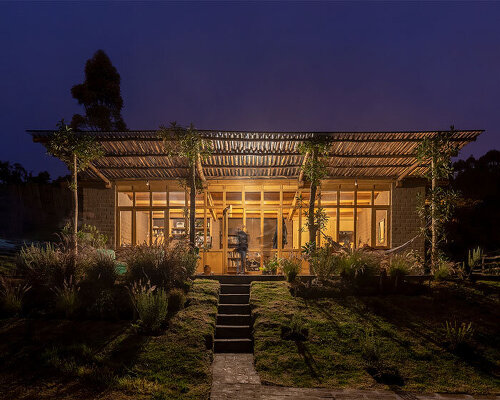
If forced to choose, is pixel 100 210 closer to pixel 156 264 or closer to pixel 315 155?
Answer: pixel 156 264

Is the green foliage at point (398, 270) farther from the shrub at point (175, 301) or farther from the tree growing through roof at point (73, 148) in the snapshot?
the tree growing through roof at point (73, 148)

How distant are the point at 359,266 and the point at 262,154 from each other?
14.6ft

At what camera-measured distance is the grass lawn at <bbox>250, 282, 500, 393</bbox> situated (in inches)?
204

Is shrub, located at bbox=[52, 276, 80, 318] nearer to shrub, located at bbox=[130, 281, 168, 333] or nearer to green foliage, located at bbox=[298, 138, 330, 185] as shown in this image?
shrub, located at bbox=[130, 281, 168, 333]

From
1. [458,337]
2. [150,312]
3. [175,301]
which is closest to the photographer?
[458,337]

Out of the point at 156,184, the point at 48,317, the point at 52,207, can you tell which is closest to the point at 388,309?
the point at 48,317

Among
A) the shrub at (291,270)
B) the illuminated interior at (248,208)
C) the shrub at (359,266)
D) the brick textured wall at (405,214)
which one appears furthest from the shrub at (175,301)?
the brick textured wall at (405,214)

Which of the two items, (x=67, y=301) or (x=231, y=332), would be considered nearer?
(x=67, y=301)

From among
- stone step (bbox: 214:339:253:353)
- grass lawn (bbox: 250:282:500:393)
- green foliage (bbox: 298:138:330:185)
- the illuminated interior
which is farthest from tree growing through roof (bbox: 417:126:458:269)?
stone step (bbox: 214:339:253:353)

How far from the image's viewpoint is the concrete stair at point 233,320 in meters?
6.26

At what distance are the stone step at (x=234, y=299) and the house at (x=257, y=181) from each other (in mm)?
2839

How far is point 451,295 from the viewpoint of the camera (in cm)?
793

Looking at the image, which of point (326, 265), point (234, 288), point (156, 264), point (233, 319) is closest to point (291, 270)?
point (326, 265)

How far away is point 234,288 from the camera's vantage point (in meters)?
8.81
